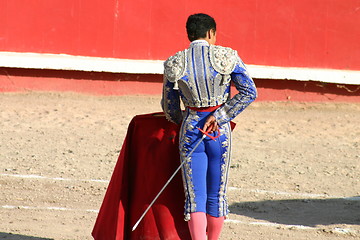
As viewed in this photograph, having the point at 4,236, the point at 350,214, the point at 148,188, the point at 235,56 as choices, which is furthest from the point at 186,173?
the point at 350,214

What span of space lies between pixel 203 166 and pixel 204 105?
314mm

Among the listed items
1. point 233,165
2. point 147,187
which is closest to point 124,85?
point 233,165

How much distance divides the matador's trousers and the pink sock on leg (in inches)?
0.9

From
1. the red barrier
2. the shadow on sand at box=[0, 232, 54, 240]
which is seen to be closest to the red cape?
the shadow on sand at box=[0, 232, 54, 240]

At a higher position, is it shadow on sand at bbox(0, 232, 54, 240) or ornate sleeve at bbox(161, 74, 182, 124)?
ornate sleeve at bbox(161, 74, 182, 124)

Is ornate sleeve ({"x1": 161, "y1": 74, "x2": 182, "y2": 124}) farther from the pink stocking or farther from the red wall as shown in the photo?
the red wall

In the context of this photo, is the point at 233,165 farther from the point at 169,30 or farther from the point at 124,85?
the point at 169,30

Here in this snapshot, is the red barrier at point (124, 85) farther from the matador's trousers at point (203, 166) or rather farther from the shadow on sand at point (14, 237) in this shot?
the matador's trousers at point (203, 166)

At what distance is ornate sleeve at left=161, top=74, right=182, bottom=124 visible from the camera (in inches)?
158

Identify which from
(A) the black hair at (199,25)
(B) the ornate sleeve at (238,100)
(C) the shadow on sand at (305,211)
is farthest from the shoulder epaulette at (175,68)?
(C) the shadow on sand at (305,211)

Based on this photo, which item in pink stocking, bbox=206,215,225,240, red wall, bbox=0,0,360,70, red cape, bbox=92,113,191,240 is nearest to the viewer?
pink stocking, bbox=206,215,225,240

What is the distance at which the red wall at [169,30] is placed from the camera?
991cm

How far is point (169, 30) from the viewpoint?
9977 millimetres

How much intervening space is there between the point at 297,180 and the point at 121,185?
102 inches
